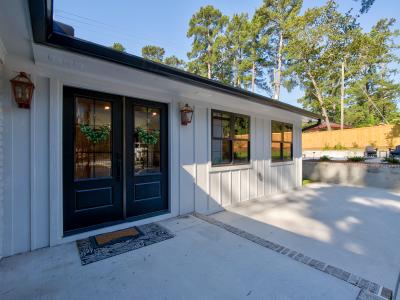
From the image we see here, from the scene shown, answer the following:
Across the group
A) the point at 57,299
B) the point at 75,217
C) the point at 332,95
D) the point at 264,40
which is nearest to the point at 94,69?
the point at 75,217

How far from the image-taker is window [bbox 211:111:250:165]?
4.64 meters

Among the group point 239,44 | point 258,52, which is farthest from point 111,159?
point 258,52

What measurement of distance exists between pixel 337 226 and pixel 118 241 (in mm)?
3489

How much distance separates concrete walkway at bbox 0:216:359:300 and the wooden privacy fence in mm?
16993

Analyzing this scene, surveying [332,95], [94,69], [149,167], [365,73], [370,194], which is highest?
[365,73]

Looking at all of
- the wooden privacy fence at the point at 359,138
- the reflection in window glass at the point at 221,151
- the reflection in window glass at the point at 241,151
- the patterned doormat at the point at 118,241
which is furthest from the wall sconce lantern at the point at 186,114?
the wooden privacy fence at the point at 359,138

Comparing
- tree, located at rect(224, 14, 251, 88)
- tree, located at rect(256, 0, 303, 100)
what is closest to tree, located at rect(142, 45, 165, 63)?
tree, located at rect(224, 14, 251, 88)

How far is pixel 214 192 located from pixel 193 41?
51.7ft

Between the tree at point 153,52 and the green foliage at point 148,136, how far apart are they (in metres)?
18.2

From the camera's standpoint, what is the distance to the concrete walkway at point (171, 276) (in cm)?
182

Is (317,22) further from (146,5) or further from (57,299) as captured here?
(57,299)

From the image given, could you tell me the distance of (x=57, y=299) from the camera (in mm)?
1740

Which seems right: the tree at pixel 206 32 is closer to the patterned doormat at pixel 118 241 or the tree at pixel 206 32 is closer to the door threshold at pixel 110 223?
the door threshold at pixel 110 223

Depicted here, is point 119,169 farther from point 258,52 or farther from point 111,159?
point 258,52
